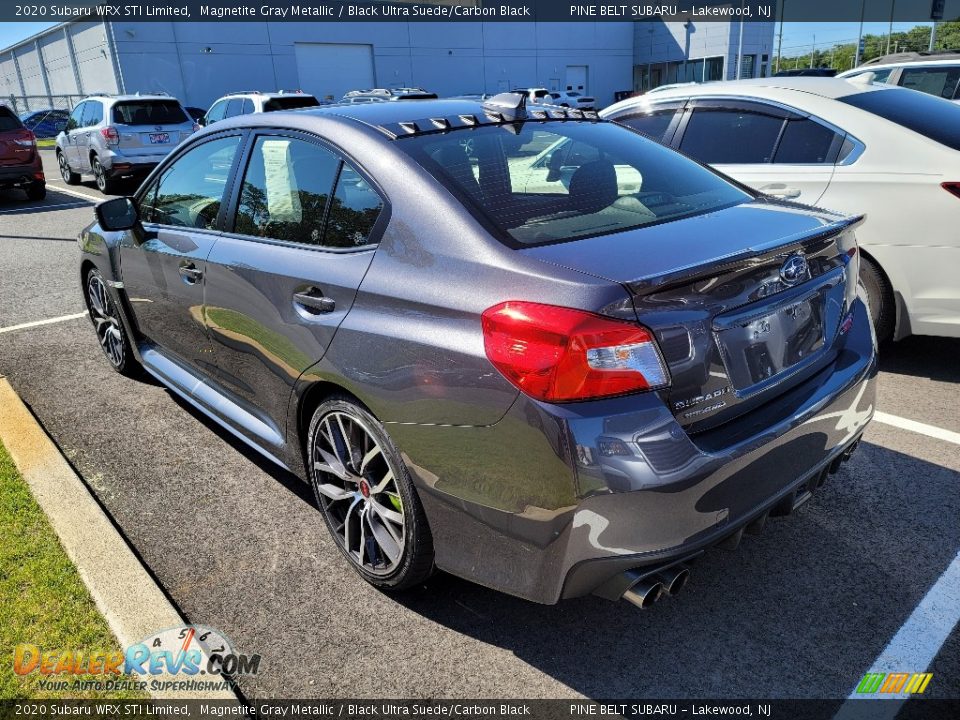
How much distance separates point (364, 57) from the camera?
44.9 m

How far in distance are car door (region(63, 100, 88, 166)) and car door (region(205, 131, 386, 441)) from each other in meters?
14.5

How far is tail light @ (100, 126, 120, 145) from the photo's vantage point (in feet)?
46.1

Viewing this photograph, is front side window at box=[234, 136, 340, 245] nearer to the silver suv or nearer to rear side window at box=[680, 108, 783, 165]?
rear side window at box=[680, 108, 783, 165]

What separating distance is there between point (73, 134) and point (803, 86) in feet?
50.4

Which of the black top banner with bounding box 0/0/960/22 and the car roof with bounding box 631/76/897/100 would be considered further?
the black top banner with bounding box 0/0/960/22

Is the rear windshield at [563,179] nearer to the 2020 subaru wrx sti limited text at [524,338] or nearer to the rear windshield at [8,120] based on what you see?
the 2020 subaru wrx sti limited text at [524,338]

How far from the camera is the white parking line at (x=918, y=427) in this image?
3.80m

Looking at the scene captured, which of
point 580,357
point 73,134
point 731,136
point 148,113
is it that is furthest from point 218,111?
point 580,357

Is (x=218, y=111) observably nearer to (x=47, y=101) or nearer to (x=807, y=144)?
(x=807, y=144)

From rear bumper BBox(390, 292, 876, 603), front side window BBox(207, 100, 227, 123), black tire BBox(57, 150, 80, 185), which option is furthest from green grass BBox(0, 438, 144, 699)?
black tire BBox(57, 150, 80, 185)

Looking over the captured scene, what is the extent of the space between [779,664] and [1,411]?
4.37 meters

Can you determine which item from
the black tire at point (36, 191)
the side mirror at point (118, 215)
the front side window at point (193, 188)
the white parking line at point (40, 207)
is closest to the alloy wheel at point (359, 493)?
the front side window at point (193, 188)

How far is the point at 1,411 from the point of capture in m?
4.45

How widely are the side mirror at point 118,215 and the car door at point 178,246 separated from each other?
0.09 metres
